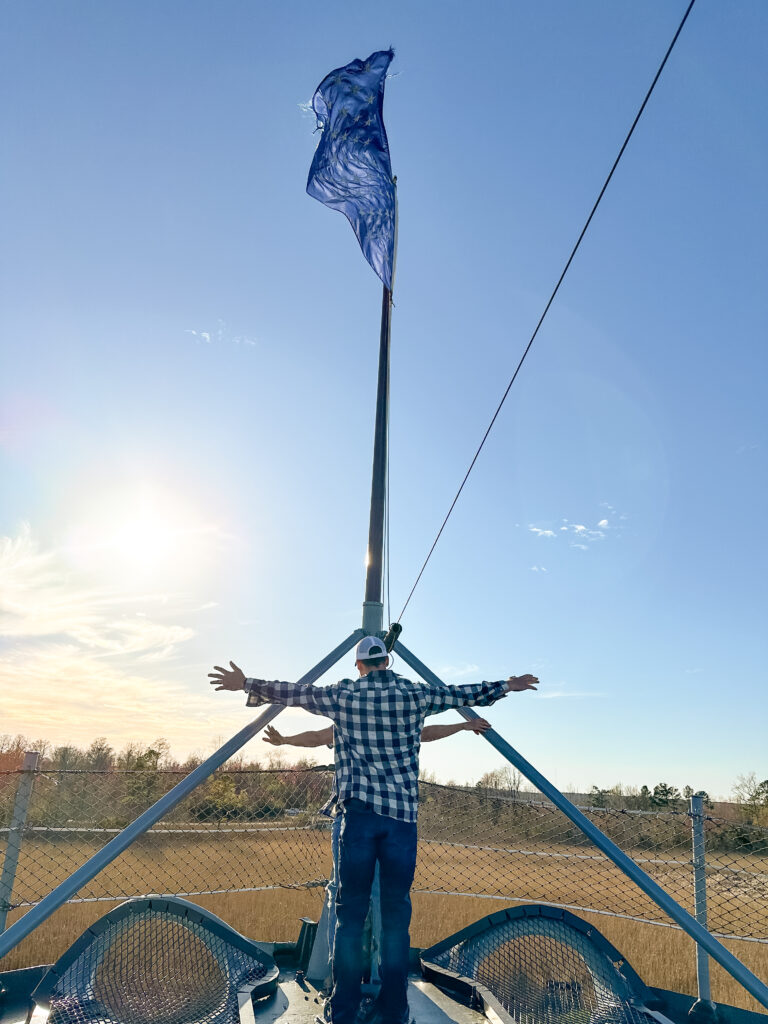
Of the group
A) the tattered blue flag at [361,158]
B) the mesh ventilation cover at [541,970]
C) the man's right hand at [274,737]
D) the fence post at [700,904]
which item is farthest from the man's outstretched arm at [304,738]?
the tattered blue flag at [361,158]

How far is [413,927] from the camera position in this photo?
837cm

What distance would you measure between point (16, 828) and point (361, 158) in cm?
606

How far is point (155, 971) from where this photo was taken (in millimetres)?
4016

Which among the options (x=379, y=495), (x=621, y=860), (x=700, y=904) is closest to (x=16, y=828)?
(x=379, y=495)

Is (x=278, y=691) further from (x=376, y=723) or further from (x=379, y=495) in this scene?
(x=379, y=495)

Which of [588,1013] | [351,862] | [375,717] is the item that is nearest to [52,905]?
[351,862]

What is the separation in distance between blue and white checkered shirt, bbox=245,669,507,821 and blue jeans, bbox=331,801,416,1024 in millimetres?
99

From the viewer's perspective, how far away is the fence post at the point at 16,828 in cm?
442

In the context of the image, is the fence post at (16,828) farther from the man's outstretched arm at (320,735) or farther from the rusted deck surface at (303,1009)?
the man's outstretched arm at (320,735)

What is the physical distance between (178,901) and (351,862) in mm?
1629

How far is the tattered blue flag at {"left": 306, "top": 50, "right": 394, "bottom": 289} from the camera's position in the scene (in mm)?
6051

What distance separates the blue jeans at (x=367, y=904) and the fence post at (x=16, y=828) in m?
2.51

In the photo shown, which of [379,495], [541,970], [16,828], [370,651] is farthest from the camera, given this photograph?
[379,495]

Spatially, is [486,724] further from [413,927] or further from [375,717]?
[413,927]
